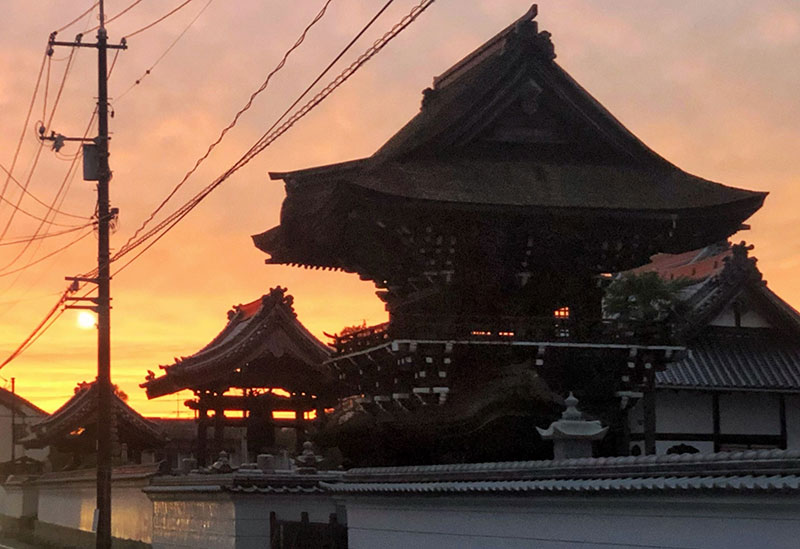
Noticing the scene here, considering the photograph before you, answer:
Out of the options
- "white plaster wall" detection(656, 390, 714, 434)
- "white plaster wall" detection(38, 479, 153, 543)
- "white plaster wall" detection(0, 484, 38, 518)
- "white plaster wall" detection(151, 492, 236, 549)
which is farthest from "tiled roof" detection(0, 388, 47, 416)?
"white plaster wall" detection(656, 390, 714, 434)

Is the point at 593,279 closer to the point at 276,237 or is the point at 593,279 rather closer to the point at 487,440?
the point at 487,440

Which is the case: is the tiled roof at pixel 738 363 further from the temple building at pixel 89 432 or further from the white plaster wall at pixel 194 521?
the temple building at pixel 89 432

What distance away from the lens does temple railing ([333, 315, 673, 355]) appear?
2195 centimetres

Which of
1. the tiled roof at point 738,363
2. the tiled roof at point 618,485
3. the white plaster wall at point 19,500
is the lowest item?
the white plaster wall at point 19,500

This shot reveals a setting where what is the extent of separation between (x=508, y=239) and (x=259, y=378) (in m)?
16.5

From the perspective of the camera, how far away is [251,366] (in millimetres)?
37219

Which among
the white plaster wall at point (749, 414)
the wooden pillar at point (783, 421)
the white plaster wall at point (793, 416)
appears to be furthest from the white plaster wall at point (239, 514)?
the white plaster wall at point (793, 416)

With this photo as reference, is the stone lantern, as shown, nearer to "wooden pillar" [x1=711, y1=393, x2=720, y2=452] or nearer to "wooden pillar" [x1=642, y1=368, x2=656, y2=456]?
"wooden pillar" [x1=642, y1=368, x2=656, y2=456]

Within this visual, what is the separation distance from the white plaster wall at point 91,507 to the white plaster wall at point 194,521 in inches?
82.6

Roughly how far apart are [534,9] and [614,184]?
3.52 meters

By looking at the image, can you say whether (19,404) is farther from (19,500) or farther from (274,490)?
(274,490)

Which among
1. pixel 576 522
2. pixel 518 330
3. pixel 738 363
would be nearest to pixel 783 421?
pixel 738 363

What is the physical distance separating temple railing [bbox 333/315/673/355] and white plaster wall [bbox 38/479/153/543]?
1630 centimetres

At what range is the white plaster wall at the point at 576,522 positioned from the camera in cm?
1287
